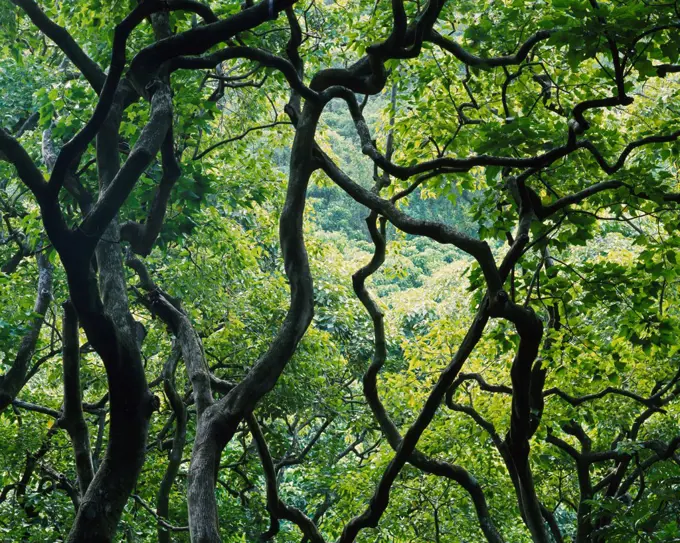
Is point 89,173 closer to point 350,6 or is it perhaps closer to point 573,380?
point 350,6

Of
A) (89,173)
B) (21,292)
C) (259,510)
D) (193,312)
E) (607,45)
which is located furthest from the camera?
(259,510)

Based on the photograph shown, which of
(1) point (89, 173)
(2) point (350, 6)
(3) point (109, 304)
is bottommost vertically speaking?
(3) point (109, 304)

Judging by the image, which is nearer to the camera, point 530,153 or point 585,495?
point 530,153

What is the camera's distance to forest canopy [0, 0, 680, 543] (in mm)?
3729

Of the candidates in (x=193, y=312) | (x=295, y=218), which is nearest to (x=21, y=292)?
(x=193, y=312)

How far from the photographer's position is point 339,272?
1125 centimetres

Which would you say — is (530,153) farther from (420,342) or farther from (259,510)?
(259,510)

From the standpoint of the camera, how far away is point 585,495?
21.0 ft

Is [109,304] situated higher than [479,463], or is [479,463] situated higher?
[479,463]

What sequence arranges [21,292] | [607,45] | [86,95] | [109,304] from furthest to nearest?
[21,292] < [86,95] < [109,304] < [607,45]

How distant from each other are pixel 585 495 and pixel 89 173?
194 inches

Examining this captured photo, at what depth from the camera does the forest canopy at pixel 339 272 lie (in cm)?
373

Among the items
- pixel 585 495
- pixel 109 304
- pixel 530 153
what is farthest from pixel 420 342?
pixel 109 304

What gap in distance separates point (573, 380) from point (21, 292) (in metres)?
5.27
